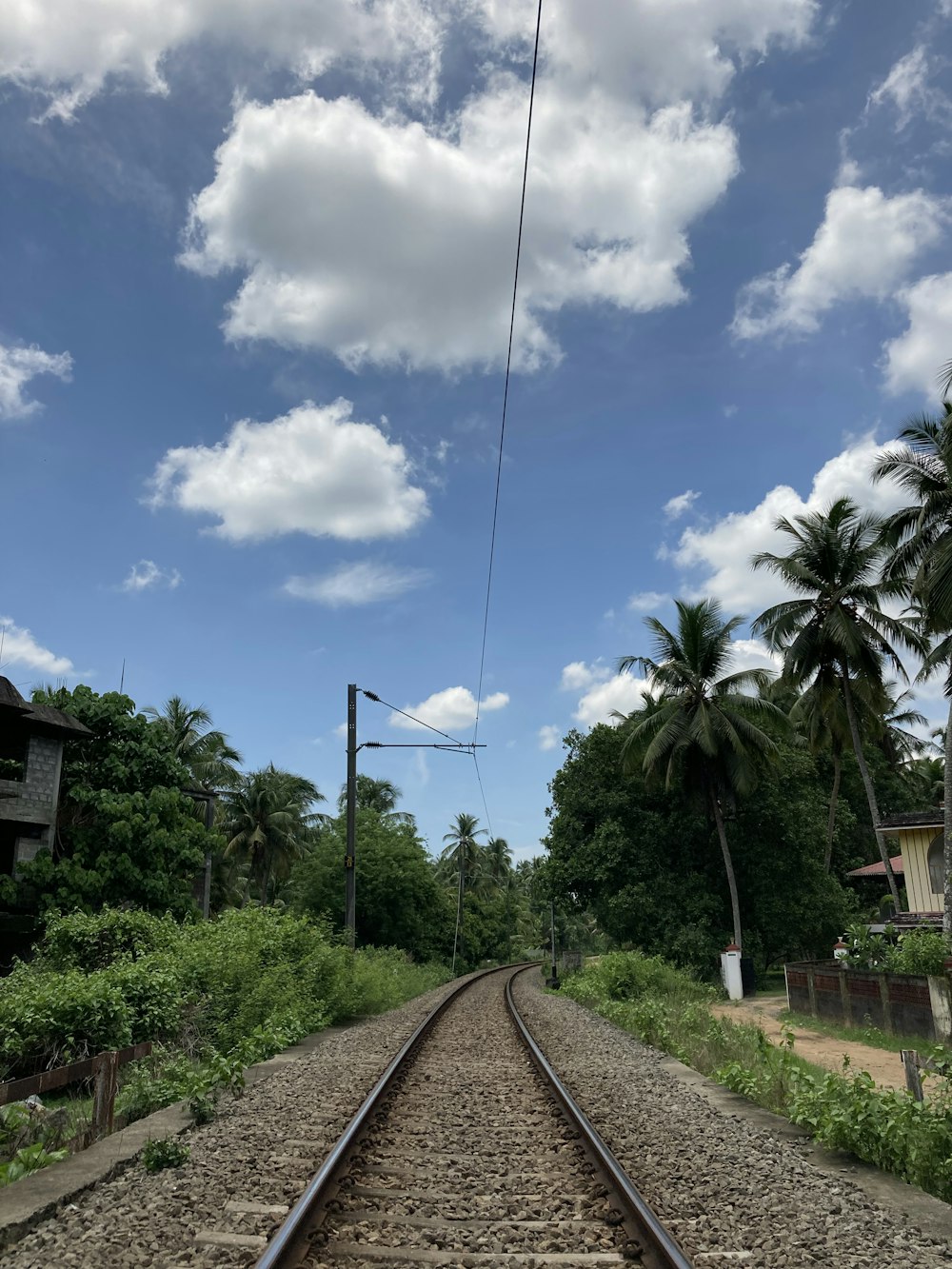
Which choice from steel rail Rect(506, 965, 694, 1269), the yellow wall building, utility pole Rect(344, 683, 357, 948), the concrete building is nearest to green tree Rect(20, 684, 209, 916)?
the concrete building

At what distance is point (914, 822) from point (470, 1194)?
24.7m

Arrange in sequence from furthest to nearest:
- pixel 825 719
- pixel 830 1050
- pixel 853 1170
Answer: pixel 825 719 → pixel 830 1050 → pixel 853 1170

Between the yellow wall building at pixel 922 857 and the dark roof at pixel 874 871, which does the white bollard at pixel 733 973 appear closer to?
the yellow wall building at pixel 922 857

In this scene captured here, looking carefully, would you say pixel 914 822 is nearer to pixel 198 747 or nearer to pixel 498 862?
pixel 198 747

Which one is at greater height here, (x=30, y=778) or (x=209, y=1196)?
(x=30, y=778)

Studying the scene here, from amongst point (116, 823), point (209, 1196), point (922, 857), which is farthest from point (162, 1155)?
point (922, 857)

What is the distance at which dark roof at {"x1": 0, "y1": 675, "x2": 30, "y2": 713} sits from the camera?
66.9ft

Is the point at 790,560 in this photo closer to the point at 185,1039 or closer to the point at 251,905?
the point at 251,905

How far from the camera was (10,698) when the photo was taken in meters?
21.2

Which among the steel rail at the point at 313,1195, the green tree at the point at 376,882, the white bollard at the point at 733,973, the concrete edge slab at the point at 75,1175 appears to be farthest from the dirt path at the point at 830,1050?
the green tree at the point at 376,882

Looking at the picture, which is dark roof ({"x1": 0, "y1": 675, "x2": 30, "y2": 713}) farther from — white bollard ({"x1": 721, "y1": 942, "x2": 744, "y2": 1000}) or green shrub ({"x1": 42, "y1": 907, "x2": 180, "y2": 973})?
white bollard ({"x1": 721, "y1": 942, "x2": 744, "y2": 1000})

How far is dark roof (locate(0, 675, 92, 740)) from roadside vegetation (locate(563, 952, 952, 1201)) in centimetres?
1482

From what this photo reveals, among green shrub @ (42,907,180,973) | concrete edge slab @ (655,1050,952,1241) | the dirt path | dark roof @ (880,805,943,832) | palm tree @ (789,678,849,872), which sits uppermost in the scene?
palm tree @ (789,678,849,872)

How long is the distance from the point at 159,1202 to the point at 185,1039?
6.66m
